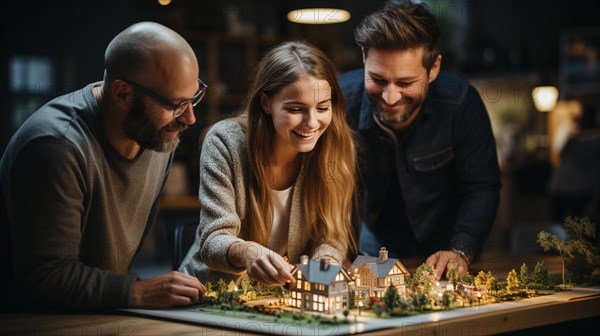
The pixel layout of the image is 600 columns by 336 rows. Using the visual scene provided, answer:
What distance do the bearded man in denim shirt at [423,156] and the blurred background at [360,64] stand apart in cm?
179

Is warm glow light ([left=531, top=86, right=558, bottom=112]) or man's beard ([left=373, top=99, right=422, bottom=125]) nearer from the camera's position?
man's beard ([left=373, top=99, right=422, bottom=125])

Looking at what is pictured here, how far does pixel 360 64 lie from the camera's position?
8359 millimetres

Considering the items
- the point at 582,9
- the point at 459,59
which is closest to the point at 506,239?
the point at 459,59

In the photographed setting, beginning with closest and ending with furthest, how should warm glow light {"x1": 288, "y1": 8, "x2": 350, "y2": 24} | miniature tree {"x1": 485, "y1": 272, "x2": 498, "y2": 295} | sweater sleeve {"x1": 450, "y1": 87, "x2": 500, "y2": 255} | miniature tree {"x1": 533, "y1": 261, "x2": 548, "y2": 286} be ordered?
miniature tree {"x1": 485, "y1": 272, "x2": 498, "y2": 295} → miniature tree {"x1": 533, "y1": 261, "x2": 548, "y2": 286} → sweater sleeve {"x1": 450, "y1": 87, "x2": 500, "y2": 255} → warm glow light {"x1": 288, "y1": 8, "x2": 350, "y2": 24}

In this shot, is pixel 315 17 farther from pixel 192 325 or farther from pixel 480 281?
pixel 192 325

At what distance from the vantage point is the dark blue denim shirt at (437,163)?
3.02 m

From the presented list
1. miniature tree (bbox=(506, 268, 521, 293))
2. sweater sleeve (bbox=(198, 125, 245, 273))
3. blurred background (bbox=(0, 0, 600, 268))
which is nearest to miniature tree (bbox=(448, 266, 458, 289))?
miniature tree (bbox=(506, 268, 521, 293))

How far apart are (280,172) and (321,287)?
0.59 meters

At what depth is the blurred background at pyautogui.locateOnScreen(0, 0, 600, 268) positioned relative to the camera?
7.20 m

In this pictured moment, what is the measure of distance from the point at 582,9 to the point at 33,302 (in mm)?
9789

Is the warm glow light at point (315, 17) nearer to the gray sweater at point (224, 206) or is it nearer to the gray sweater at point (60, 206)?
the gray sweater at point (224, 206)

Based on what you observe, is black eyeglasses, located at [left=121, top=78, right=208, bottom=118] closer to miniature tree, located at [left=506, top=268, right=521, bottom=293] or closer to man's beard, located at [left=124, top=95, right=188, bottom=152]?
man's beard, located at [left=124, top=95, right=188, bottom=152]

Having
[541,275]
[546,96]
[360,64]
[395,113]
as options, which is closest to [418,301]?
[541,275]

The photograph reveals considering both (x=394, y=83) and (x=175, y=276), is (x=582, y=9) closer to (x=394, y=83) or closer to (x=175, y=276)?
(x=394, y=83)
